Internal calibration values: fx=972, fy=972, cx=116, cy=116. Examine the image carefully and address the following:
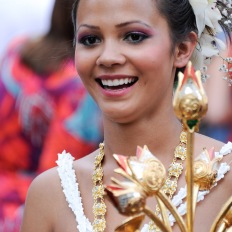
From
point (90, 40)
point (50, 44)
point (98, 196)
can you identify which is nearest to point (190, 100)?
point (90, 40)

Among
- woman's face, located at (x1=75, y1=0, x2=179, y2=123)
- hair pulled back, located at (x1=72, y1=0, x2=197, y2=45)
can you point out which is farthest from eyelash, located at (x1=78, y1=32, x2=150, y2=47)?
hair pulled back, located at (x1=72, y1=0, x2=197, y2=45)

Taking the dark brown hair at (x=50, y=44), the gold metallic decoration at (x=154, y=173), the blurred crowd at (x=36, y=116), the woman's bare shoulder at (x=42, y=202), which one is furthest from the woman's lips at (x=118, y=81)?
the blurred crowd at (x=36, y=116)

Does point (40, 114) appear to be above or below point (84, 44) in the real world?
above

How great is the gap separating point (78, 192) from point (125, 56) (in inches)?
20.1

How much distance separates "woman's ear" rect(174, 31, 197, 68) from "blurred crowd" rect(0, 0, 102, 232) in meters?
1.72

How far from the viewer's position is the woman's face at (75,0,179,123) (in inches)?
101

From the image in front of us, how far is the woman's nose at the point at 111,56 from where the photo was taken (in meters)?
2.54

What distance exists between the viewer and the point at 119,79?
102 inches

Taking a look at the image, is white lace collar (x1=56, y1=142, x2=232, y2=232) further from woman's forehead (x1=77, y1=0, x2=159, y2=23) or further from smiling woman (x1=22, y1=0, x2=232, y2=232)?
woman's forehead (x1=77, y1=0, x2=159, y2=23)

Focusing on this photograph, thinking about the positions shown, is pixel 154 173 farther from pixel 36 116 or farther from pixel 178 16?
pixel 36 116

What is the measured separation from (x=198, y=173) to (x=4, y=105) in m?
3.03

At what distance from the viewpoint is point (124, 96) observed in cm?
259

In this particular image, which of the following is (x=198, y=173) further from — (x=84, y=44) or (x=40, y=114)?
(x=40, y=114)

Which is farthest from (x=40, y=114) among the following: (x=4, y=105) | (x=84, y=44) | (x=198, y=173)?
(x=198, y=173)
